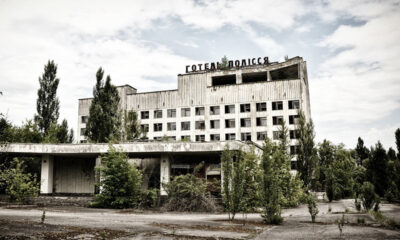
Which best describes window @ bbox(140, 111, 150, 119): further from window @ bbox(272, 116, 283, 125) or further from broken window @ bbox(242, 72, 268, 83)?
window @ bbox(272, 116, 283, 125)

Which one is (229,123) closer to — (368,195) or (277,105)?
(277,105)

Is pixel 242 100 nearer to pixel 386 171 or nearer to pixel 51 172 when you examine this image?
pixel 386 171

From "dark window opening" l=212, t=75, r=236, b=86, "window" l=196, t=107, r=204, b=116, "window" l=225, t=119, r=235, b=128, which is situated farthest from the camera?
"dark window opening" l=212, t=75, r=236, b=86

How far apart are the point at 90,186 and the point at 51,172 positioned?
4.21 meters

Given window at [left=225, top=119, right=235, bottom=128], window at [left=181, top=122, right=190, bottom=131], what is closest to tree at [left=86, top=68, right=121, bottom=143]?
window at [left=181, top=122, right=190, bottom=131]

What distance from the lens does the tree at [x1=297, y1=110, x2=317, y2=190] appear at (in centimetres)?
3666

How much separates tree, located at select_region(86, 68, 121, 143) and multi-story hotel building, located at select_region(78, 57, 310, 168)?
13498 millimetres

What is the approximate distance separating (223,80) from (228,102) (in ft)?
17.5

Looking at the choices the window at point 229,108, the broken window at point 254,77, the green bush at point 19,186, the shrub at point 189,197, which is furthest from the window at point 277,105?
the green bush at point 19,186

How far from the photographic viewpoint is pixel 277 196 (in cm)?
1404

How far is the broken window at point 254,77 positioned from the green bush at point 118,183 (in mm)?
32120

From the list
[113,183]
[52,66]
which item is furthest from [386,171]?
[52,66]

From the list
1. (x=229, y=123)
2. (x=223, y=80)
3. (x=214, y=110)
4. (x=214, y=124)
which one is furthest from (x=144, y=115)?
(x=229, y=123)

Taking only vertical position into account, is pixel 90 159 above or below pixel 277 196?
above
